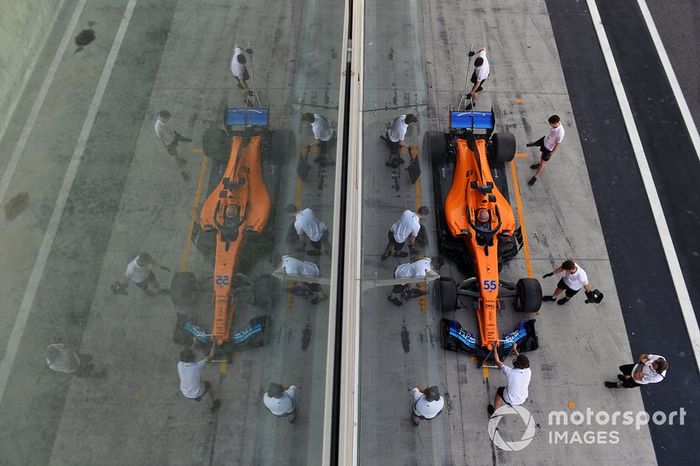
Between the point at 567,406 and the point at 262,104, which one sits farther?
the point at 262,104

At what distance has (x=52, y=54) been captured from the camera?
6.96m

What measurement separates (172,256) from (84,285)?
1058 millimetres

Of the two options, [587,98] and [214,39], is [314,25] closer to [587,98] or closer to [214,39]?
A: [214,39]

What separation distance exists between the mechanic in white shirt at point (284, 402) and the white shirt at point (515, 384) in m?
2.61

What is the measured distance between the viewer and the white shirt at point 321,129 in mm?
6039

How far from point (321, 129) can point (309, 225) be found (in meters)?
1.52

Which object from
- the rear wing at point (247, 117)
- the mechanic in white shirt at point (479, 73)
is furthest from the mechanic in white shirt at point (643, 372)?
the rear wing at point (247, 117)

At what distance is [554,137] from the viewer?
737 centimetres

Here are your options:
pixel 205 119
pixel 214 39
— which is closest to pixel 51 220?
pixel 205 119

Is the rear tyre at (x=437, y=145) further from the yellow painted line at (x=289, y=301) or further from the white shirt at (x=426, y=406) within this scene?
the white shirt at (x=426, y=406)

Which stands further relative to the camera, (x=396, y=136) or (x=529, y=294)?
(x=396, y=136)

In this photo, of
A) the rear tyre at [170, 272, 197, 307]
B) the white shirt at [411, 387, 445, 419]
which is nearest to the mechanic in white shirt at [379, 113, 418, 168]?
the rear tyre at [170, 272, 197, 307]

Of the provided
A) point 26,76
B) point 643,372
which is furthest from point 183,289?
point 643,372

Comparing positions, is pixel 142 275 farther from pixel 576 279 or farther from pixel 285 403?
pixel 576 279
